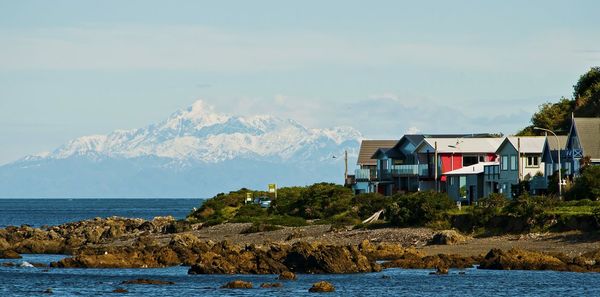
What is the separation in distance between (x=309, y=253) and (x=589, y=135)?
39.4m

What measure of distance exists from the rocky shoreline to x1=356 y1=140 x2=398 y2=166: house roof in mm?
55431

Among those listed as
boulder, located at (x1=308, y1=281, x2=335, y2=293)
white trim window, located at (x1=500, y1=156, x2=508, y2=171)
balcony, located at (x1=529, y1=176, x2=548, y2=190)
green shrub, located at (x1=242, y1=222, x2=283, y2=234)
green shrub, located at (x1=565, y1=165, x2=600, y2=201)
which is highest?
white trim window, located at (x1=500, y1=156, x2=508, y2=171)

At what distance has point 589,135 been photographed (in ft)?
325

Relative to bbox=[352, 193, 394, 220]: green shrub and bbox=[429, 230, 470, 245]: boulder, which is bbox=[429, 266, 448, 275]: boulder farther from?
bbox=[352, 193, 394, 220]: green shrub

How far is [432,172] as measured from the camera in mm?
122688

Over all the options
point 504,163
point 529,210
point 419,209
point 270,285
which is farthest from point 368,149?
point 270,285

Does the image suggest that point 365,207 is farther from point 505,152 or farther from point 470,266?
point 470,266

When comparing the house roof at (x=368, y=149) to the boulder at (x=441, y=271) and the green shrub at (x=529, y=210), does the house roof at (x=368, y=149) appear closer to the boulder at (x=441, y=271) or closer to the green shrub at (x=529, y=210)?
the green shrub at (x=529, y=210)

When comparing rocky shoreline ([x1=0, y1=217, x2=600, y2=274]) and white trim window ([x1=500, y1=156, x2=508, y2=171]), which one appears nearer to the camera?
rocky shoreline ([x1=0, y1=217, x2=600, y2=274])

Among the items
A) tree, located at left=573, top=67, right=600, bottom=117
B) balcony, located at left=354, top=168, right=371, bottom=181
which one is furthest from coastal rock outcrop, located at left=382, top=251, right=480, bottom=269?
balcony, located at left=354, top=168, right=371, bottom=181

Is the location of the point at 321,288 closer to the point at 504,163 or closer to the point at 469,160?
the point at 504,163

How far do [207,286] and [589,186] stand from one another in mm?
34868

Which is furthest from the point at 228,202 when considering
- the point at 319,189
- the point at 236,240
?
the point at 236,240

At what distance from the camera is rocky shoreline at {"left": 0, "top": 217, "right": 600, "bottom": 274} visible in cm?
6694
